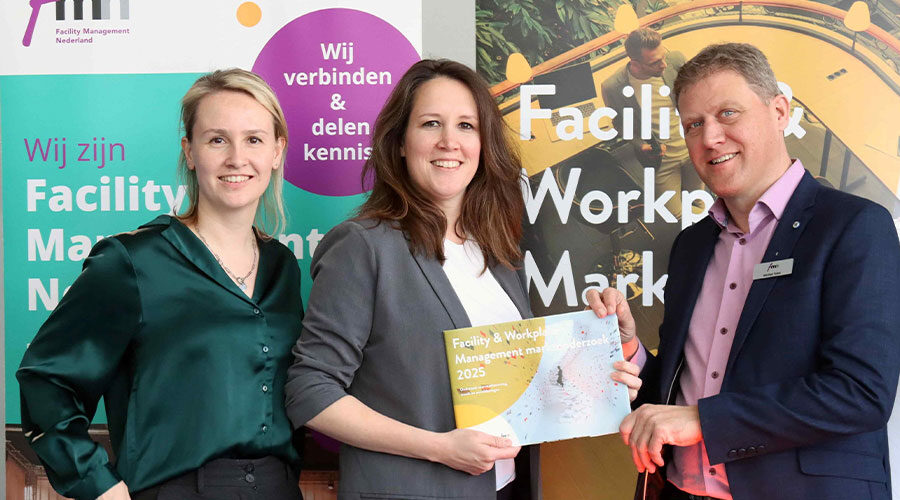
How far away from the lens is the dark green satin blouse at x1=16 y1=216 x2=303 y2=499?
2039 millimetres

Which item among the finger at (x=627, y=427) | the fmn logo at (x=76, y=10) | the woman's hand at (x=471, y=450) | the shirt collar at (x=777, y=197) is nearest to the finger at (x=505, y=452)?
the woman's hand at (x=471, y=450)

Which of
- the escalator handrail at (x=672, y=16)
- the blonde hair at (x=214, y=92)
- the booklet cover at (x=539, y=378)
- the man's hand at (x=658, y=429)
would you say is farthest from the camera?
the escalator handrail at (x=672, y=16)

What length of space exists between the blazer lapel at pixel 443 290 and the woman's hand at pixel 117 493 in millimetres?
988

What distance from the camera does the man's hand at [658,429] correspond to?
1.99m

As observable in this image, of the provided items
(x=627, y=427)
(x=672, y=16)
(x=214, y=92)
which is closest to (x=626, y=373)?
(x=627, y=427)

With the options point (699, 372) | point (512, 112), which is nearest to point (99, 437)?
point (512, 112)

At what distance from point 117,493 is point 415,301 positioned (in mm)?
940

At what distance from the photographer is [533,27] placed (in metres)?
3.12

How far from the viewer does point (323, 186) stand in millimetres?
3135

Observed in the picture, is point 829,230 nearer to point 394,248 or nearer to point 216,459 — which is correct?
point 394,248

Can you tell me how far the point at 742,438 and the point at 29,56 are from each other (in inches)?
120

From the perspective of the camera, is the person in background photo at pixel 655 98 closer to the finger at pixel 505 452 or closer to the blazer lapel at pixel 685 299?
the blazer lapel at pixel 685 299

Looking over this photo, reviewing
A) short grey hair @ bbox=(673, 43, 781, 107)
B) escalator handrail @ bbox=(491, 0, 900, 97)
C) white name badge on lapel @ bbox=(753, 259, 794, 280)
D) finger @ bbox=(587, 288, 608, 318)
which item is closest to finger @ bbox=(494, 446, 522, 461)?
finger @ bbox=(587, 288, 608, 318)

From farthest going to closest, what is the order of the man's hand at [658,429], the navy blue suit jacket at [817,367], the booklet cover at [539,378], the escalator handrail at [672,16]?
the escalator handrail at [672,16]
the booklet cover at [539,378]
the man's hand at [658,429]
the navy blue suit jacket at [817,367]
